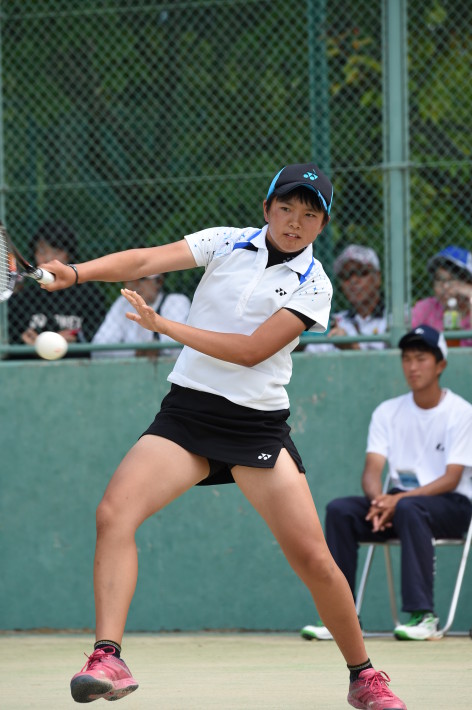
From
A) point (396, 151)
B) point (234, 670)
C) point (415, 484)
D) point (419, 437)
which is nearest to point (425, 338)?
point (419, 437)

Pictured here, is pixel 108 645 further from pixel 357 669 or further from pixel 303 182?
pixel 303 182

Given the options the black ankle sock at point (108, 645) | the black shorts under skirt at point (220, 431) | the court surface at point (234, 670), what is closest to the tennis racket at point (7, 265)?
the black shorts under skirt at point (220, 431)

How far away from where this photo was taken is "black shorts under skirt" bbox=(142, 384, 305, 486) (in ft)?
13.1

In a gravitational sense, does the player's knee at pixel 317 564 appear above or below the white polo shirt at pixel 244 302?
below

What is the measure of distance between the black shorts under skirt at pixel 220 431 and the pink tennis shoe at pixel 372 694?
27.6 inches

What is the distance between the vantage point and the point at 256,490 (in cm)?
400

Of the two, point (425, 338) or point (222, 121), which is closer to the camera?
point (425, 338)

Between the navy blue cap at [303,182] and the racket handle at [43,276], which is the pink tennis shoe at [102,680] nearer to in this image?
the racket handle at [43,276]

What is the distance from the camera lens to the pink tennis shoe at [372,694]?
392 centimetres

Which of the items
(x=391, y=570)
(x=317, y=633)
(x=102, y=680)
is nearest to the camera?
(x=102, y=680)

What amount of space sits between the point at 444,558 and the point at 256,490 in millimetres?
3219

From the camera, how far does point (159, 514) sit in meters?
7.05

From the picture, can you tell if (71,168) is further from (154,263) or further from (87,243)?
(154,263)

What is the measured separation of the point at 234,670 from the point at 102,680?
180 cm
